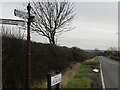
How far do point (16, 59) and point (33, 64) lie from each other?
1789 mm

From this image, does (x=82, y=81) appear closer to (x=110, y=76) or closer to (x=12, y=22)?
(x=110, y=76)

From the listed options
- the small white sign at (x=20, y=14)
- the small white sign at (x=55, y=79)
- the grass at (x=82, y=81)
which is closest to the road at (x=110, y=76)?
the grass at (x=82, y=81)

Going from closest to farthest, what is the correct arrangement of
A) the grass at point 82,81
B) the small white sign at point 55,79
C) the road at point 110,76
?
the small white sign at point 55,79 → the grass at point 82,81 → the road at point 110,76

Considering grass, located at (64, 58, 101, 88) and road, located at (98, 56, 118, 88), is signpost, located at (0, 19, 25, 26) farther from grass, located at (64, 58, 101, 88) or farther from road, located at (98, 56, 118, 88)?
road, located at (98, 56, 118, 88)

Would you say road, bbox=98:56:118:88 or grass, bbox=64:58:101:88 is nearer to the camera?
grass, bbox=64:58:101:88

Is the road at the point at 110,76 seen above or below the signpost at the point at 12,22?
below

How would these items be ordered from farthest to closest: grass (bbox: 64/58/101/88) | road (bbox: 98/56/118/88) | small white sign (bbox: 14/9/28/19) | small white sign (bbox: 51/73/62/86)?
road (bbox: 98/56/118/88) → grass (bbox: 64/58/101/88) → small white sign (bbox: 51/73/62/86) → small white sign (bbox: 14/9/28/19)

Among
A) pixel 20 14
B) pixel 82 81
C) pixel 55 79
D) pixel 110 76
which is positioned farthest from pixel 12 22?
pixel 110 76

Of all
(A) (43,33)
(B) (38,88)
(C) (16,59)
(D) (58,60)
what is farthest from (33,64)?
(A) (43,33)

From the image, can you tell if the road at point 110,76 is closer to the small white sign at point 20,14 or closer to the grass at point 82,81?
the grass at point 82,81

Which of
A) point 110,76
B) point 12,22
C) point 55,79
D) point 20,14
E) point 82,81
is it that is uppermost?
point 20,14

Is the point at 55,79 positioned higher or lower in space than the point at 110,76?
higher

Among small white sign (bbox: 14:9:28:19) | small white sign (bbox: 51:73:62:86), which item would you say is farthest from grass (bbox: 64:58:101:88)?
small white sign (bbox: 14:9:28:19)

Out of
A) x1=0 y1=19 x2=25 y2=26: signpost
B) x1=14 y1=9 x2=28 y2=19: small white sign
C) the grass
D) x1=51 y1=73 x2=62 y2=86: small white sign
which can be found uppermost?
x1=14 y1=9 x2=28 y2=19: small white sign
